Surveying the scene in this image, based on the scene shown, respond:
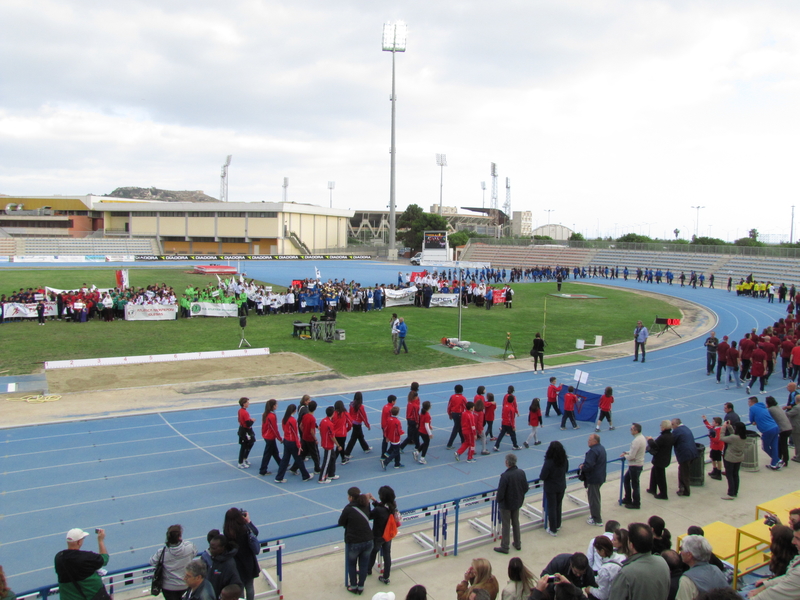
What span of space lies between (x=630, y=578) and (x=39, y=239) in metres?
91.2

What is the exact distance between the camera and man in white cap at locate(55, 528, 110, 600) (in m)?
5.29

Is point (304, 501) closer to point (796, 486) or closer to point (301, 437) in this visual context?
point (301, 437)

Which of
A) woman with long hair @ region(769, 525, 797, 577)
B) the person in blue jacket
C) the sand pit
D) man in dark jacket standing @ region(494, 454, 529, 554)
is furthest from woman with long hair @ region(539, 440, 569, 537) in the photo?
the sand pit

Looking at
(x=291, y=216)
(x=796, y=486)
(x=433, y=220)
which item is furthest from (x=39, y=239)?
(x=796, y=486)

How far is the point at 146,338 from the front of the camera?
2291 cm

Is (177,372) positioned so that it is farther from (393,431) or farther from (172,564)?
(172,564)

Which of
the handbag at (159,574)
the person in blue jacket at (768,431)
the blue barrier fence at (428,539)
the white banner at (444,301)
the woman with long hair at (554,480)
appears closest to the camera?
the handbag at (159,574)

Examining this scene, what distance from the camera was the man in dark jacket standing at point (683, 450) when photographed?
9406 millimetres

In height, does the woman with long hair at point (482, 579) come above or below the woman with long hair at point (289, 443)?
above

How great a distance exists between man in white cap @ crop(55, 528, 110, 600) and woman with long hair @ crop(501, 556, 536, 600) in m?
3.84

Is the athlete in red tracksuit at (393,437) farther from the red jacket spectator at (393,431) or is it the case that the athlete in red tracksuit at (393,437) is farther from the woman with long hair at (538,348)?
the woman with long hair at (538,348)

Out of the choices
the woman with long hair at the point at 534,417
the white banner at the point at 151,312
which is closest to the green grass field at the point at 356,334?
the white banner at the point at 151,312

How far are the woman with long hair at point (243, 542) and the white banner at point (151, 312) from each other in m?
23.5

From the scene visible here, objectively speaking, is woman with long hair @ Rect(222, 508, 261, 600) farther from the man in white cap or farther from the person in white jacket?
the person in white jacket
